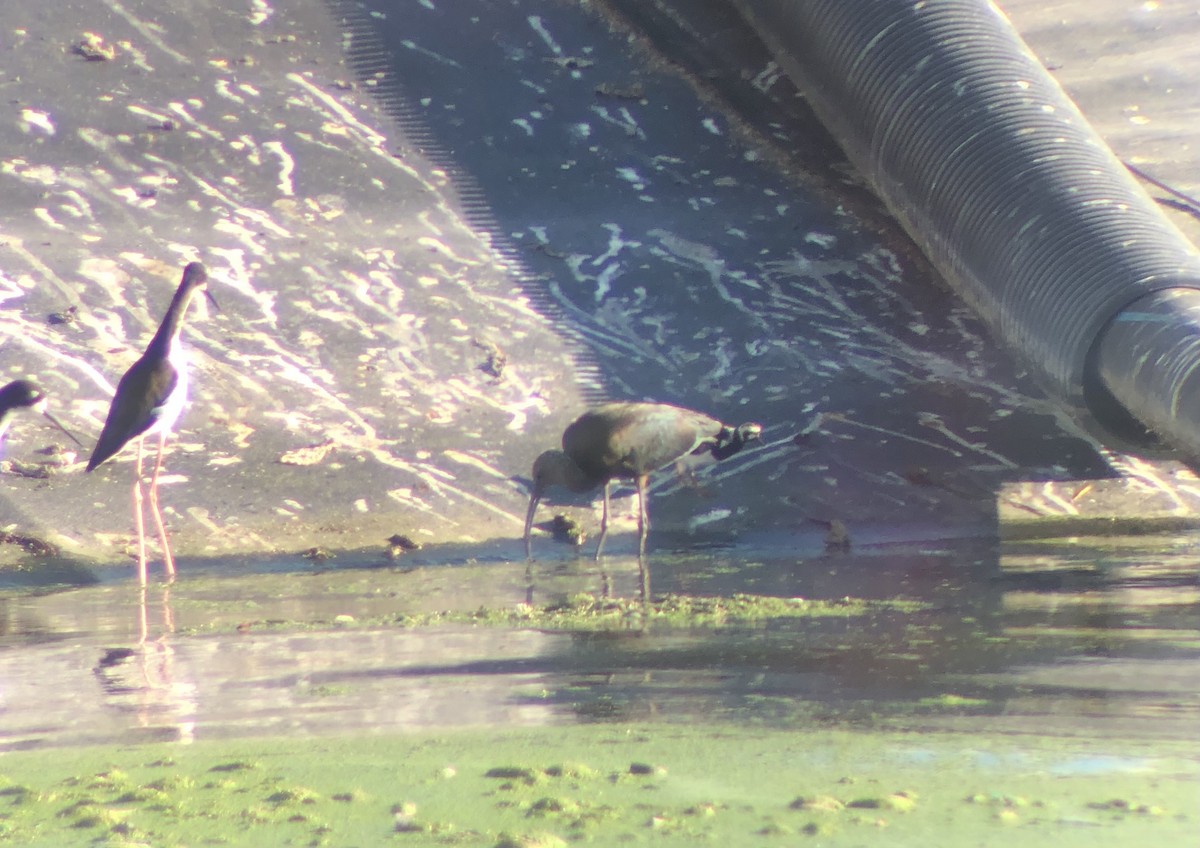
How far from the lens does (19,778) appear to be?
3.58 meters

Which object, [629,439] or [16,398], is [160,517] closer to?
[16,398]

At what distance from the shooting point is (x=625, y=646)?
496cm

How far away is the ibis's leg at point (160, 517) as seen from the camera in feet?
21.9

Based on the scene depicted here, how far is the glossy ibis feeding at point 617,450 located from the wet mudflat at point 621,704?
520 mm

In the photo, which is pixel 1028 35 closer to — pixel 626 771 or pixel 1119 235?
pixel 1119 235

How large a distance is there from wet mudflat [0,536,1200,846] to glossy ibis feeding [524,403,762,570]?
1.71ft

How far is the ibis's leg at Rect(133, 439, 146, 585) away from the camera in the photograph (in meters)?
6.58

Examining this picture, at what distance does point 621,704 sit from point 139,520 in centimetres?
330

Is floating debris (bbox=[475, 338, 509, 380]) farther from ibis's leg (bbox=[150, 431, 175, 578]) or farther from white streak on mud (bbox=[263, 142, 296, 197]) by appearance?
white streak on mud (bbox=[263, 142, 296, 197])

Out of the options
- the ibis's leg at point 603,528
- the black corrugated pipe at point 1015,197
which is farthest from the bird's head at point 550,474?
the black corrugated pipe at point 1015,197

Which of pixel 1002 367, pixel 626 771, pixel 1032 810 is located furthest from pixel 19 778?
pixel 1002 367

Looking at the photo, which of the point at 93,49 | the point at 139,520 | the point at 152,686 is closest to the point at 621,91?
the point at 93,49

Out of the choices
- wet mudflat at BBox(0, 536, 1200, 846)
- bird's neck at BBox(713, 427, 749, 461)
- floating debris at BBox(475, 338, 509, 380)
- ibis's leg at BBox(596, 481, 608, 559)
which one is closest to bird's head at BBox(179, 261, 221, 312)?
floating debris at BBox(475, 338, 509, 380)

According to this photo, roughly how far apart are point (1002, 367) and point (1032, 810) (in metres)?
5.41
